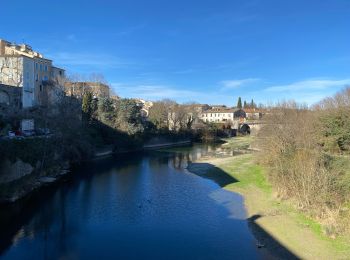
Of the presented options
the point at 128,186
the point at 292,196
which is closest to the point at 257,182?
the point at 292,196

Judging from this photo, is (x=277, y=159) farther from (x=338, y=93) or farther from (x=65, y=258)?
(x=338, y=93)

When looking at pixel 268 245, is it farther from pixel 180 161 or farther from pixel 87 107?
pixel 87 107

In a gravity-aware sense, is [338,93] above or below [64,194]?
above

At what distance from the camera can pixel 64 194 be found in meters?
34.9

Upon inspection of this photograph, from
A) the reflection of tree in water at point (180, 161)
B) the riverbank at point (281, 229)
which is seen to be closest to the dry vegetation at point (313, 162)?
the riverbank at point (281, 229)

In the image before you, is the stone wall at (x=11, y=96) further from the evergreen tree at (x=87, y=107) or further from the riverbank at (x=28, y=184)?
the riverbank at (x=28, y=184)

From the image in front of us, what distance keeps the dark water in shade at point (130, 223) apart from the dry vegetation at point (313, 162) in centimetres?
457

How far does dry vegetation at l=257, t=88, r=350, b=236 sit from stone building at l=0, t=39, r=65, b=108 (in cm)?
4018

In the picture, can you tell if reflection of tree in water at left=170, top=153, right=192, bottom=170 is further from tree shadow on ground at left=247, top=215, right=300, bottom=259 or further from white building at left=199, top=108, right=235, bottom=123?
white building at left=199, top=108, right=235, bottom=123

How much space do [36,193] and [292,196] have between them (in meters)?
23.1

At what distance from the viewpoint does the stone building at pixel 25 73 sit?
62688 millimetres

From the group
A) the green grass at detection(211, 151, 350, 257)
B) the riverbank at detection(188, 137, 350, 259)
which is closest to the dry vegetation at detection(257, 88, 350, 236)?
the green grass at detection(211, 151, 350, 257)

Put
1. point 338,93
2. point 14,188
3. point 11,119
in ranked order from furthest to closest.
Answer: point 338,93, point 11,119, point 14,188

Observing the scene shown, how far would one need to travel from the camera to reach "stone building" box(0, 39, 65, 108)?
62.7m
